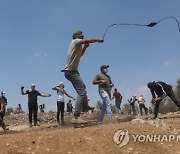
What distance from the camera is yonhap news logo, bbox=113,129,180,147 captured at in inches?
280

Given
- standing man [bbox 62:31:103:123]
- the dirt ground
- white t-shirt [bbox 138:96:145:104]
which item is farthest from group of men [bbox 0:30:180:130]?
white t-shirt [bbox 138:96:145:104]

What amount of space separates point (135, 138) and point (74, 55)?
2528 mm

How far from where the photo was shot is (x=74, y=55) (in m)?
8.76

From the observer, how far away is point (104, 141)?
700 centimetres

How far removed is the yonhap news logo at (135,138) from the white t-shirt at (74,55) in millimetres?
2003

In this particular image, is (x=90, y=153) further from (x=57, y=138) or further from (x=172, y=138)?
(x=172, y=138)

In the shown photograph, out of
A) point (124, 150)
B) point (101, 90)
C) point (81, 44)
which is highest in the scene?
point (81, 44)

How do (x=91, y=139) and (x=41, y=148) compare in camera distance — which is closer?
(x=41, y=148)

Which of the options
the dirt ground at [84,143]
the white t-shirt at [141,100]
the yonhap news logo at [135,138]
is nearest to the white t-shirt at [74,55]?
the dirt ground at [84,143]

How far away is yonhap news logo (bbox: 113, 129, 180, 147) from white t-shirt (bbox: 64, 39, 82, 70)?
2003mm

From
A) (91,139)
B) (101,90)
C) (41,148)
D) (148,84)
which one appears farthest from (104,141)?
(148,84)

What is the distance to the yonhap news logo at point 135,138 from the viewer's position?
7101 millimetres

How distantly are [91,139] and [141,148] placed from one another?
932 millimetres

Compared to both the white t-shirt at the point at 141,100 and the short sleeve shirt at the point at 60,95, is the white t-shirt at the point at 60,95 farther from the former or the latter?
the white t-shirt at the point at 141,100
